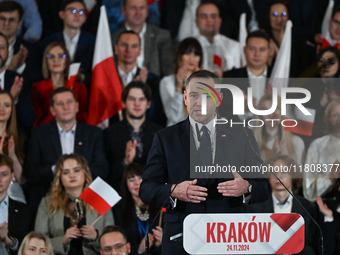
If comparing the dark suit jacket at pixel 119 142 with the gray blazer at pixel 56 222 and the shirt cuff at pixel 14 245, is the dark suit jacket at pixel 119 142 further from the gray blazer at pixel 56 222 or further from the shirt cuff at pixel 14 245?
the shirt cuff at pixel 14 245

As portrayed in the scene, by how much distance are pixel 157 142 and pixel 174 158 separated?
0.11 metres

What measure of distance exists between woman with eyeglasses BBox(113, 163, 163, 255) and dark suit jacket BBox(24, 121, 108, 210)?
1.02 feet

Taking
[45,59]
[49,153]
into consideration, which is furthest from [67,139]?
[45,59]

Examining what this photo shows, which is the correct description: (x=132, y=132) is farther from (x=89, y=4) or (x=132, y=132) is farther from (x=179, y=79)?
(x=89, y=4)

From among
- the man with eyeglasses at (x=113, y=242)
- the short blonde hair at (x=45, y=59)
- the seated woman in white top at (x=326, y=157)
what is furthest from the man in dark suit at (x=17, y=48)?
the seated woman in white top at (x=326, y=157)

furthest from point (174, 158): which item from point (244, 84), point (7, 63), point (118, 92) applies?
point (7, 63)

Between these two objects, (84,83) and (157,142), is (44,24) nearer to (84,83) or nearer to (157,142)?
(84,83)

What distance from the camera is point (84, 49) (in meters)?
5.32

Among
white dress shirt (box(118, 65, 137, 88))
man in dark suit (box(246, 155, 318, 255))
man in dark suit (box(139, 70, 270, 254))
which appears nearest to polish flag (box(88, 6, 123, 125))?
white dress shirt (box(118, 65, 137, 88))

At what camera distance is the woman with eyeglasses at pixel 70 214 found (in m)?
3.81

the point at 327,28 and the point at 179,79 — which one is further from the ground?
the point at 327,28

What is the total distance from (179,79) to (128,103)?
0.54m

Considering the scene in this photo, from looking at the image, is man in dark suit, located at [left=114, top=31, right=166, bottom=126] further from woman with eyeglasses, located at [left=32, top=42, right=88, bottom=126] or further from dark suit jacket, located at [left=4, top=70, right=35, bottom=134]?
dark suit jacket, located at [left=4, top=70, right=35, bottom=134]

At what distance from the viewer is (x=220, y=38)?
5.47m
